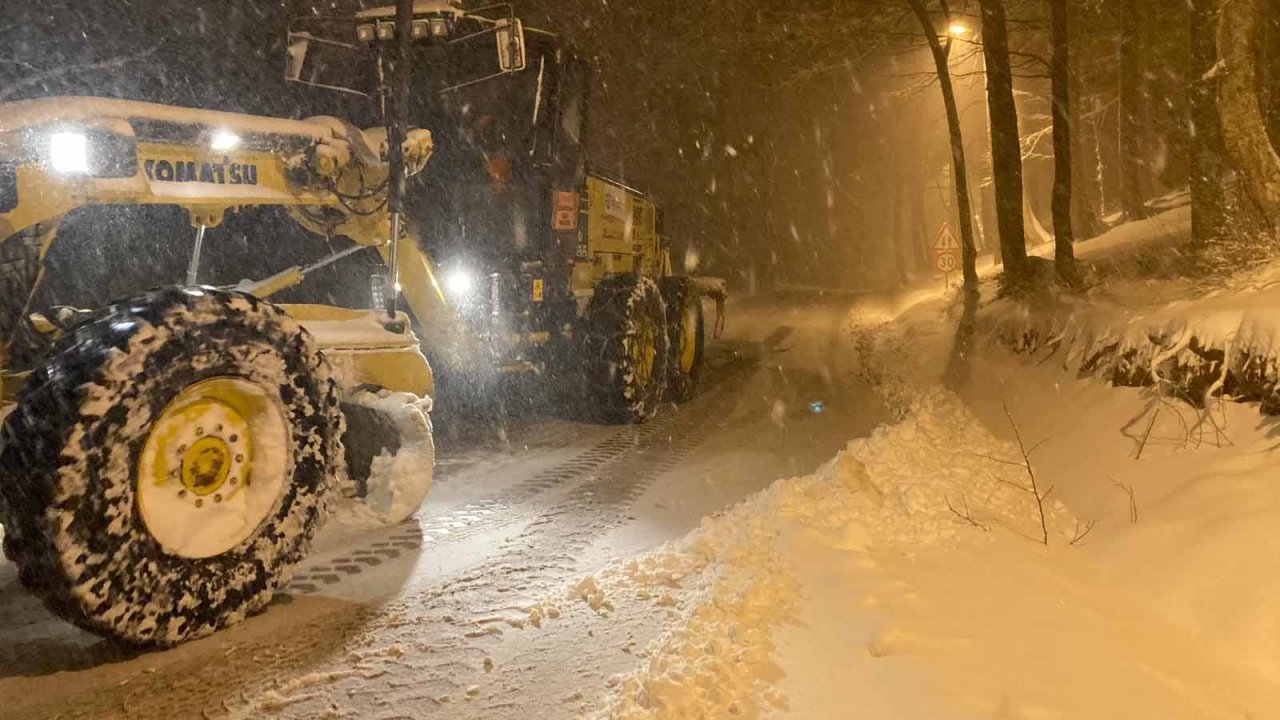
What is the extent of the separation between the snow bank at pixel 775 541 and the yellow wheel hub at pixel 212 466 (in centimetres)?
164

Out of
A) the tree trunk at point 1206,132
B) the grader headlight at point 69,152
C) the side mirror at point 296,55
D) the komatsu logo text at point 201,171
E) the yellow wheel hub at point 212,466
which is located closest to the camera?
the yellow wheel hub at point 212,466

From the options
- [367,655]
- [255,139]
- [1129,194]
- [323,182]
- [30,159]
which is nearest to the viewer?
[367,655]

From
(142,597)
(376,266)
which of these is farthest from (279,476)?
(376,266)

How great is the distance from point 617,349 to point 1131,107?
16.1 metres

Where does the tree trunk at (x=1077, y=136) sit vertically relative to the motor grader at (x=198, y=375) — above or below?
above

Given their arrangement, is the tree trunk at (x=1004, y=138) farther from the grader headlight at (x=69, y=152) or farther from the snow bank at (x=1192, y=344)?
the grader headlight at (x=69, y=152)

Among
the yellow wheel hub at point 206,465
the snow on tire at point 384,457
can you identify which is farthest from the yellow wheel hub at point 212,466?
the snow on tire at point 384,457

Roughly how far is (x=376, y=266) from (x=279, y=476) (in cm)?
301

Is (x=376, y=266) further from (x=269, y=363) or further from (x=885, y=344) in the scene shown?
(x=885, y=344)

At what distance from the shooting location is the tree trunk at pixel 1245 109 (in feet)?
29.5

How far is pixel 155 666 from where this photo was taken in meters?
3.58

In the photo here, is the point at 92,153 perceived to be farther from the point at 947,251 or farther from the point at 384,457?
the point at 947,251

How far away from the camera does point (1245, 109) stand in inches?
359

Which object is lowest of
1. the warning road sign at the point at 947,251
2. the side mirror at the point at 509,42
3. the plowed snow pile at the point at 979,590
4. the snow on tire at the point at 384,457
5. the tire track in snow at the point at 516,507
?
the plowed snow pile at the point at 979,590
